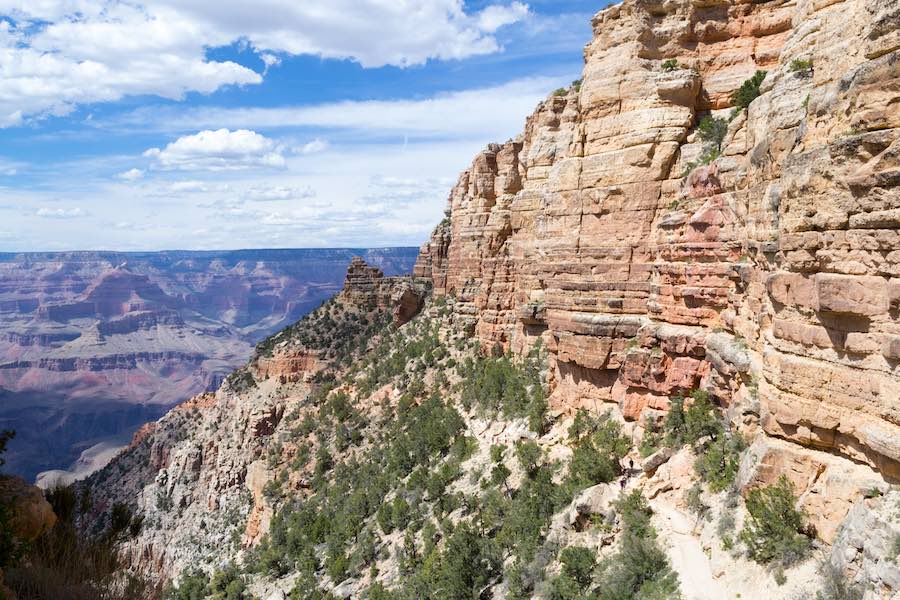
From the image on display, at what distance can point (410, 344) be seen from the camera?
188 feet

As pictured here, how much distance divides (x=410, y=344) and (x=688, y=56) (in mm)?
36569

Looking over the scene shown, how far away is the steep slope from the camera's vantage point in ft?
45.0

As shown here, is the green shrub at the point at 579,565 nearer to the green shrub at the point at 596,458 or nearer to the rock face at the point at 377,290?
the green shrub at the point at 596,458

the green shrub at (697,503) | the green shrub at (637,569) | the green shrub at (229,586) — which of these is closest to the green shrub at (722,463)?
the green shrub at (697,503)

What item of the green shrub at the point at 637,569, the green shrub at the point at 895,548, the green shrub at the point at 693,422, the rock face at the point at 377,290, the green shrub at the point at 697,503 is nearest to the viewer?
the green shrub at the point at 895,548

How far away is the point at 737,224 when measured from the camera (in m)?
21.3

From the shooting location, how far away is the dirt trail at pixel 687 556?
1638 centimetres

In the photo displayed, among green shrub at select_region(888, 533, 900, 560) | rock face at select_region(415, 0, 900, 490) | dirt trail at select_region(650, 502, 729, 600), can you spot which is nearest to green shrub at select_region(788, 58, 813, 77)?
rock face at select_region(415, 0, 900, 490)

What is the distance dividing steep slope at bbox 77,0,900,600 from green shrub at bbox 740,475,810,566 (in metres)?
0.06

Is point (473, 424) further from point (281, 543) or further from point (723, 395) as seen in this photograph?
point (723, 395)

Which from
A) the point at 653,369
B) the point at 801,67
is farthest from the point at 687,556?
the point at 801,67

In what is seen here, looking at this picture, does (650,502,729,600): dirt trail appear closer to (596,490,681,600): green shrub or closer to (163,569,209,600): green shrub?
(596,490,681,600): green shrub

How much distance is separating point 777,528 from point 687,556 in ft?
12.1

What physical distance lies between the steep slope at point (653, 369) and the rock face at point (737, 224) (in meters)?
0.08
